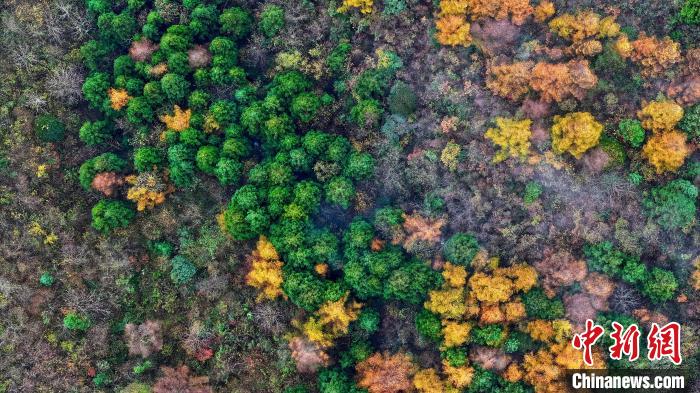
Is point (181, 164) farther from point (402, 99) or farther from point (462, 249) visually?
point (462, 249)

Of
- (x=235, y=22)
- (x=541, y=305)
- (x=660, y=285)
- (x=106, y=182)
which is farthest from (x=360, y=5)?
(x=660, y=285)

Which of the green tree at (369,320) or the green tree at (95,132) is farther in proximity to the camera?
the green tree at (95,132)

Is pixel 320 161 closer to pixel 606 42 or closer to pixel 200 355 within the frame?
pixel 200 355

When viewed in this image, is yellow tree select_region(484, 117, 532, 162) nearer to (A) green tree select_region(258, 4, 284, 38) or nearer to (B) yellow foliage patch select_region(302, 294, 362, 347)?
(B) yellow foliage patch select_region(302, 294, 362, 347)

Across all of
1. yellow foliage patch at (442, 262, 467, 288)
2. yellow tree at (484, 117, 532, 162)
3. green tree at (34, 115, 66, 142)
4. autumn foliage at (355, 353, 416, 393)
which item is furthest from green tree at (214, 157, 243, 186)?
yellow tree at (484, 117, 532, 162)

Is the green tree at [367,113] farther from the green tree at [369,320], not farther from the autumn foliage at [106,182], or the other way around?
the autumn foliage at [106,182]

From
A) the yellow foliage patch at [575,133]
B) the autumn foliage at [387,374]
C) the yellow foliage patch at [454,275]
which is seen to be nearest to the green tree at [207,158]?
the autumn foliage at [387,374]
